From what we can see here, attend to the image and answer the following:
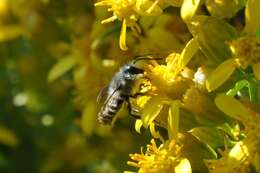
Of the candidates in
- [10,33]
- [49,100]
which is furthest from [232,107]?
[10,33]

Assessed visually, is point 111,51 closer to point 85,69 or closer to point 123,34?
point 85,69

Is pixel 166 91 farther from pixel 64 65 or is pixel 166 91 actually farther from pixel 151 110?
pixel 64 65

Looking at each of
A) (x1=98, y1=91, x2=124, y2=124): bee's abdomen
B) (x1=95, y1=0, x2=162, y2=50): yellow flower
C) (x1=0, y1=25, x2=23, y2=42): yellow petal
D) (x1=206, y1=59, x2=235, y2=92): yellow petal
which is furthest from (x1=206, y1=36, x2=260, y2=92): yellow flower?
(x1=0, y1=25, x2=23, y2=42): yellow petal

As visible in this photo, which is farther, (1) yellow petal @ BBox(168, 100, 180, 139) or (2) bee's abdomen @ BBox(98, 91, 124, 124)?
(2) bee's abdomen @ BBox(98, 91, 124, 124)

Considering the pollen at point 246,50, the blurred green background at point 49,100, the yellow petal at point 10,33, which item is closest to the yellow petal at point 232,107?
the pollen at point 246,50

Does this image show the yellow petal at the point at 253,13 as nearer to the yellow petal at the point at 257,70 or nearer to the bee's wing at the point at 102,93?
the yellow petal at the point at 257,70

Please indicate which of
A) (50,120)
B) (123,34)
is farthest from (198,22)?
(50,120)

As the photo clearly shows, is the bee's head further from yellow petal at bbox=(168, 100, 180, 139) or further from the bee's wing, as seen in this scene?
yellow petal at bbox=(168, 100, 180, 139)

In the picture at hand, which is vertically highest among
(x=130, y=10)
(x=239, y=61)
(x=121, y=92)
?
(x=130, y=10)
